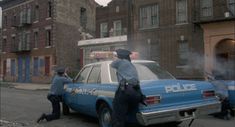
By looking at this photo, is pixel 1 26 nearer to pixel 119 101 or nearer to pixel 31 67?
pixel 31 67

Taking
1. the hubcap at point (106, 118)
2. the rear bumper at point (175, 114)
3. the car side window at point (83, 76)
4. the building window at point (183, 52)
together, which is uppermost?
the building window at point (183, 52)

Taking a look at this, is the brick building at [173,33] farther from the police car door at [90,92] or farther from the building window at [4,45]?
the building window at [4,45]

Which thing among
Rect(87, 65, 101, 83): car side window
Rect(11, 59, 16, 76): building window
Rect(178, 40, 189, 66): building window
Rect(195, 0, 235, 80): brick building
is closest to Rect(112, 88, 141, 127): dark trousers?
Rect(87, 65, 101, 83): car side window

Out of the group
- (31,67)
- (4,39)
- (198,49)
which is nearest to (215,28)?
(198,49)

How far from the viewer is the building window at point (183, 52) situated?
25453mm

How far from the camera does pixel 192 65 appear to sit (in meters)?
25.5

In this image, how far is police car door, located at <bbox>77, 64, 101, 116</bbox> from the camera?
29.1 feet

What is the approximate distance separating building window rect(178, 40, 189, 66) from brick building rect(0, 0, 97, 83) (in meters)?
16.9

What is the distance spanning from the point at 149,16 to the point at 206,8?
4.88 meters

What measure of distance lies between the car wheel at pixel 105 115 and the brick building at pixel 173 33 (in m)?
16.6

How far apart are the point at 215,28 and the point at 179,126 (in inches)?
628

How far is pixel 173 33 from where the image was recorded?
26141 mm

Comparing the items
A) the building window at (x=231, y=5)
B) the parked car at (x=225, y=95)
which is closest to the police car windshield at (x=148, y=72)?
the parked car at (x=225, y=95)

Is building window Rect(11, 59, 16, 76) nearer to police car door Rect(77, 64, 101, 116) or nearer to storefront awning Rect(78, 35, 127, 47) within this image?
storefront awning Rect(78, 35, 127, 47)
